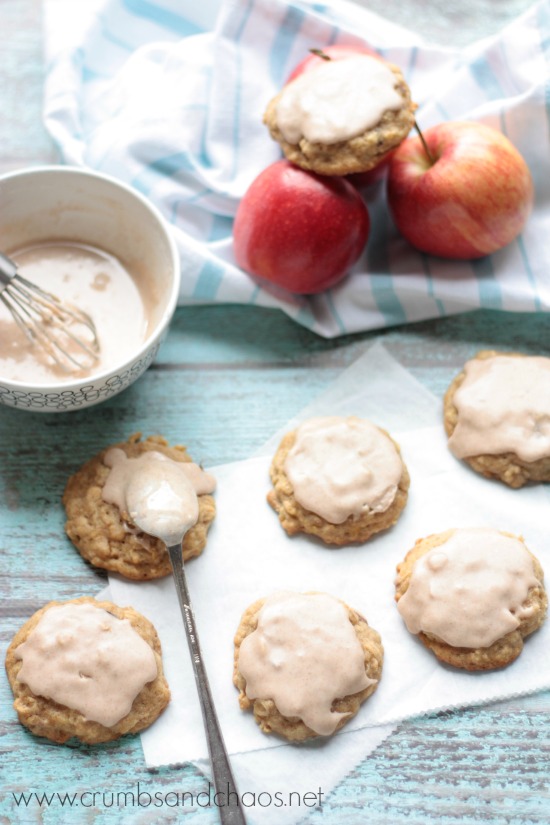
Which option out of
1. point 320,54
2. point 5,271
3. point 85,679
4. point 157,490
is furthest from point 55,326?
point 320,54

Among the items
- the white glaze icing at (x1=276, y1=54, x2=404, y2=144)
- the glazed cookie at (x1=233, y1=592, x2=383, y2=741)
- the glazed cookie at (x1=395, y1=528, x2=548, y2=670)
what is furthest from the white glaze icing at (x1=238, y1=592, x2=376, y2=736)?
the white glaze icing at (x1=276, y1=54, x2=404, y2=144)

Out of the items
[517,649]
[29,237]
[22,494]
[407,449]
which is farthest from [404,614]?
[29,237]

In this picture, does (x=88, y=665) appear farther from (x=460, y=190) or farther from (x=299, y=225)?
(x=460, y=190)

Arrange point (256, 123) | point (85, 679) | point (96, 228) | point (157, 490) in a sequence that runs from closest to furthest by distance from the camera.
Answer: point (85, 679)
point (157, 490)
point (96, 228)
point (256, 123)

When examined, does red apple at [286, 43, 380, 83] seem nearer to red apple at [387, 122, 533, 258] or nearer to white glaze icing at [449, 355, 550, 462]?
red apple at [387, 122, 533, 258]

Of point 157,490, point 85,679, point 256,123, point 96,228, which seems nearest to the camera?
point 85,679
